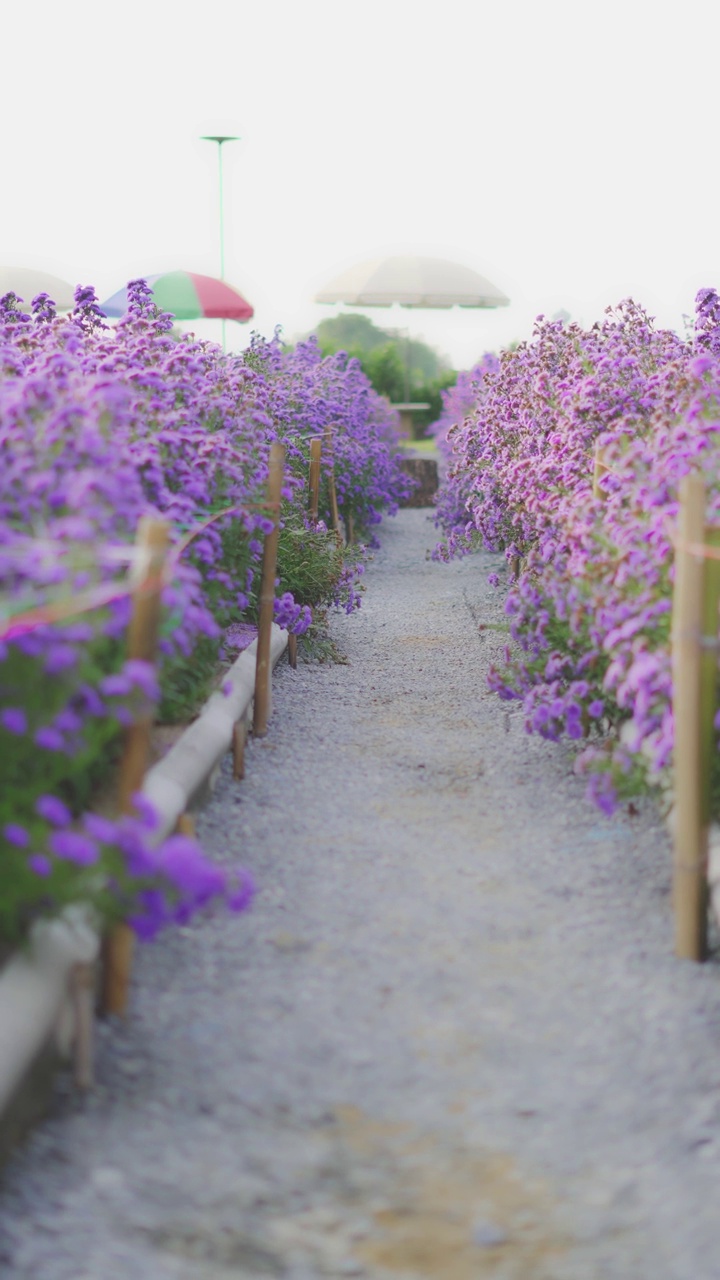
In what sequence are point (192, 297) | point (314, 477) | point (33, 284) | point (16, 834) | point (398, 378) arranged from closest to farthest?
point (16, 834) < point (314, 477) < point (192, 297) < point (33, 284) < point (398, 378)

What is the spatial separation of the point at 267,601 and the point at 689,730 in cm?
234

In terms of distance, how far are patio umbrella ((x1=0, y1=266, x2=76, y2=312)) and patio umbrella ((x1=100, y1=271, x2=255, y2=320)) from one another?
4.64 feet

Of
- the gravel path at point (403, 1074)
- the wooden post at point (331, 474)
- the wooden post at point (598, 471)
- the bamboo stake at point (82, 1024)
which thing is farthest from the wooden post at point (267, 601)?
the wooden post at point (331, 474)

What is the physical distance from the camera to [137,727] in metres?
2.74

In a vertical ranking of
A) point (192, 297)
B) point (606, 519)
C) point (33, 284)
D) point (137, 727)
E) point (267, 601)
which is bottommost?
point (267, 601)

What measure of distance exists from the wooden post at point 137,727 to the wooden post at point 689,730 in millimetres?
1232

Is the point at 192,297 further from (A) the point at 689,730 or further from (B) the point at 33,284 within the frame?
(A) the point at 689,730

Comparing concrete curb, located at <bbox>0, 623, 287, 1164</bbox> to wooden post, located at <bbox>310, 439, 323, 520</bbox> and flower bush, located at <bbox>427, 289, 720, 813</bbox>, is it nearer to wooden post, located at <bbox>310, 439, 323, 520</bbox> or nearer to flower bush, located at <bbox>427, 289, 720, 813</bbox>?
flower bush, located at <bbox>427, 289, 720, 813</bbox>

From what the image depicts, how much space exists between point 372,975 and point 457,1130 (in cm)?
68

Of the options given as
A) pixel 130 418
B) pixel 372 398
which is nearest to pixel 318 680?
pixel 130 418

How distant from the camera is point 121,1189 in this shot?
7.63 ft

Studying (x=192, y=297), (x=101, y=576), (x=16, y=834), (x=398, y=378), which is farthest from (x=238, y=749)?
(x=398, y=378)

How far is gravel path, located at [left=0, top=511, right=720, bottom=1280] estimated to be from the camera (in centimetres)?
222

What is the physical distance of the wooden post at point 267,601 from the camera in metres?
4.93
